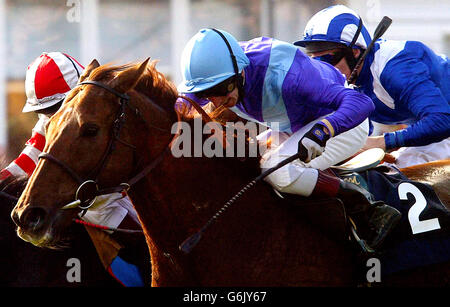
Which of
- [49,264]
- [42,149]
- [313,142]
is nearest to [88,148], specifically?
[313,142]

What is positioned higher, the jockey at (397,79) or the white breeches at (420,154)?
the jockey at (397,79)

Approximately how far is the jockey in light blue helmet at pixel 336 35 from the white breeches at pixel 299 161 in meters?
0.87

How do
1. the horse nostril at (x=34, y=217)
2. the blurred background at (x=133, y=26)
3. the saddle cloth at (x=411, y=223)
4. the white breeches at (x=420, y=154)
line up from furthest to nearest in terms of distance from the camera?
the blurred background at (x=133, y=26)
the white breeches at (x=420, y=154)
the saddle cloth at (x=411, y=223)
the horse nostril at (x=34, y=217)

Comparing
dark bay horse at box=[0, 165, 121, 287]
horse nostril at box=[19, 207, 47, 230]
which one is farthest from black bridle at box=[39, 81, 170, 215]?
dark bay horse at box=[0, 165, 121, 287]

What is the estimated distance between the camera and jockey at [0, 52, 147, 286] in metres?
4.46

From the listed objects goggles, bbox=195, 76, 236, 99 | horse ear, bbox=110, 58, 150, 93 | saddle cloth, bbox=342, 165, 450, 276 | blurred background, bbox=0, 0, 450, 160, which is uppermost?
horse ear, bbox=110, 58, 150, 93

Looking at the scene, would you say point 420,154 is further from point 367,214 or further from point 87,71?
point 87,71

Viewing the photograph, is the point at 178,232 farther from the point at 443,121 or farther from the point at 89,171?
the point at 443,121

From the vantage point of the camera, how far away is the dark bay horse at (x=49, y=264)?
15.1 ft

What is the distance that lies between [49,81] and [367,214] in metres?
2.09

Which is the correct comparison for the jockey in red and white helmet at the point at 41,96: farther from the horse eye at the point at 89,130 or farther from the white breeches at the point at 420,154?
the white breeches at the point at 420,154

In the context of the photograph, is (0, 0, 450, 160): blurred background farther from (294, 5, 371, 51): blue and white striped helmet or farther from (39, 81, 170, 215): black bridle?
(39, 81, 170, 215): black bridle

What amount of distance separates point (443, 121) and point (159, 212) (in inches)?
71.1

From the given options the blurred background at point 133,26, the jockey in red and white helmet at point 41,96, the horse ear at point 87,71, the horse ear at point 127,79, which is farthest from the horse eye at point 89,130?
the blurred background at point 133,26
